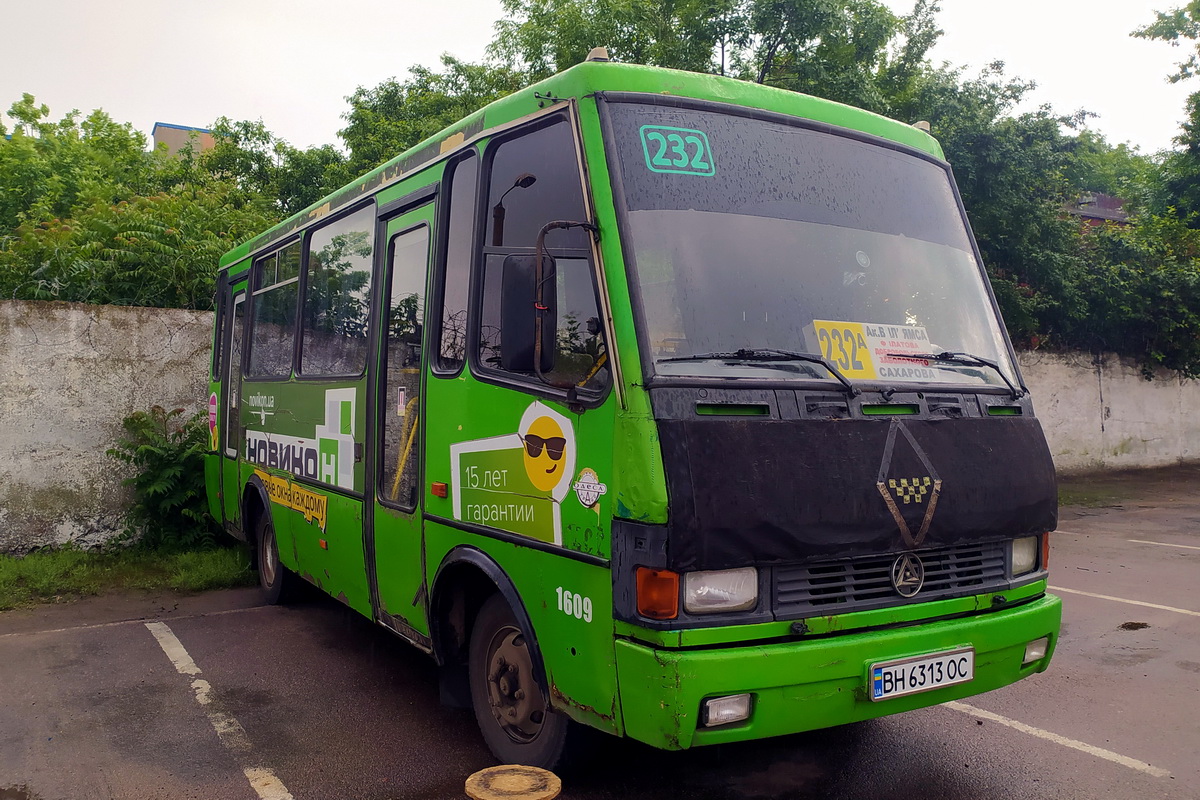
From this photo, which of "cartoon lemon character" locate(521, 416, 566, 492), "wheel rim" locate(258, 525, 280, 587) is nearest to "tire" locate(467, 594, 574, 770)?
"cartoon lemon character" locate(521, 416, 566, 492)

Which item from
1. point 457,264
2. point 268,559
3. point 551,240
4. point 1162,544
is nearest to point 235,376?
point 268,559

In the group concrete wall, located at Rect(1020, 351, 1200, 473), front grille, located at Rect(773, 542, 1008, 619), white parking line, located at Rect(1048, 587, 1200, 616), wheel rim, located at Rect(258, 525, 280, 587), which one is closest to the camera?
front grille, located at Rect(773, 542, 1008, 619)

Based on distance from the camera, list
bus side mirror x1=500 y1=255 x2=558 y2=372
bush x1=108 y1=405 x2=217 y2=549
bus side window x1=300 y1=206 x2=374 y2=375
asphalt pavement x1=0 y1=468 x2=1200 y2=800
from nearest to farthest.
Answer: bus side mirror x1=500 y1=255 x2=558 y2=372
asphalt pavement x1=0 y1=468 x2=1200 y2=800
bus side window x1=300 y1=206 x2=374 y2=375
bush x1=108 y1=405 x2=217 y2=549

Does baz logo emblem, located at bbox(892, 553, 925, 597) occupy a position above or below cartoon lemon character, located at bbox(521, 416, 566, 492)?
below

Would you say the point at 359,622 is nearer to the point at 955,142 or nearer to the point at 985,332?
the point at 985,332

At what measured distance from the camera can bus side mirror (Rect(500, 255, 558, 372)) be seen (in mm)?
→ 3234

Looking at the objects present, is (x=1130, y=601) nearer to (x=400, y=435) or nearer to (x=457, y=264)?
(x=400, y=435)

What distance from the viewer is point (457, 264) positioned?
4.21 m

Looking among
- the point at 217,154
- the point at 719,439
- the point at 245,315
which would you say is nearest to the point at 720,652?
the point at 719,439

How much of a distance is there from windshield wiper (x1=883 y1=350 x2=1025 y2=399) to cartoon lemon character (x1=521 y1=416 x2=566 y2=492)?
1414mm

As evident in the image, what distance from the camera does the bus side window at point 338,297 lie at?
528 centimetres

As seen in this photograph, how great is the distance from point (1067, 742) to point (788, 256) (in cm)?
267

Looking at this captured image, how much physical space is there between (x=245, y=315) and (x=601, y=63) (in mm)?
5212

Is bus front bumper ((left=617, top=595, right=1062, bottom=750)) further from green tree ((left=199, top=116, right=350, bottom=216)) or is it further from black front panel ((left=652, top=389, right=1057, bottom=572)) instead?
green tree ((left=199, top=116, right=350, bottom=216))
